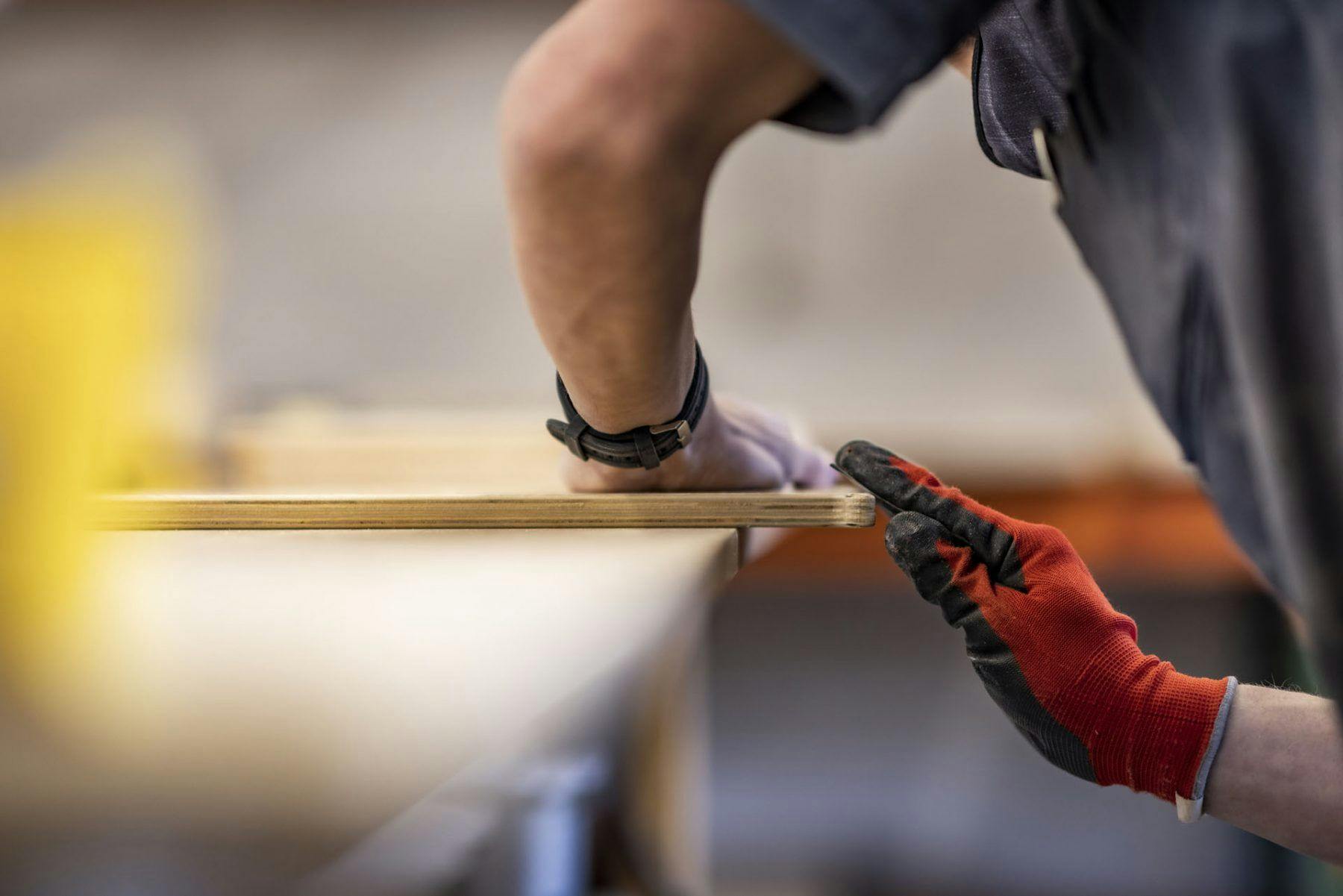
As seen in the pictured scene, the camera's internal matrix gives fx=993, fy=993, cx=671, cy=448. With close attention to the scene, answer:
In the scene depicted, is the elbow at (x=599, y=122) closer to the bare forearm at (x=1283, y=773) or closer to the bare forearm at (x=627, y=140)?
the bare forearm at (x=627, y=140)

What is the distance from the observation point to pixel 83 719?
8.2 inches

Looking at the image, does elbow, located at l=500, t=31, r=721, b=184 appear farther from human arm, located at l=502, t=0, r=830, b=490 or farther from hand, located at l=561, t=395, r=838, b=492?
hand, located at l=561, t=395, r=838, b=492

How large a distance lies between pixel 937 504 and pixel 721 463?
0.12 meters

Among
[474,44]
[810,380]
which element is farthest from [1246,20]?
[474,44]

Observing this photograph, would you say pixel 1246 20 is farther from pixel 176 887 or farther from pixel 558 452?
pixel 558 452

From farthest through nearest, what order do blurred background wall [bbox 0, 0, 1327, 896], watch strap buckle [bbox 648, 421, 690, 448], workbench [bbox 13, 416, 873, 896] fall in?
blurred background wall [bbox 0, 0, 1327, 896]
watch strap buckle [bbox 648, 421, 690, 448]
workbench [bbox 13, 416, 873, 896]

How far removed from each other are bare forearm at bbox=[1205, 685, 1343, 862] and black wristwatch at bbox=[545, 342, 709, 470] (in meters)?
0.33

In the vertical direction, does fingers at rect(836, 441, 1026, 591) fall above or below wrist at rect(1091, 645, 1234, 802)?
above

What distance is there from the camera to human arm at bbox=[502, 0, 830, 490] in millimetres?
328

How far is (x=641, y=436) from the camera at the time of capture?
50 cm

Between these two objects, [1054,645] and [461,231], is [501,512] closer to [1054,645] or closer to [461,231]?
[1054,645]

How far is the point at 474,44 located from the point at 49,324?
5.10 ft

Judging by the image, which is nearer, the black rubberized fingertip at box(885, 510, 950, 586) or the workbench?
the workbench

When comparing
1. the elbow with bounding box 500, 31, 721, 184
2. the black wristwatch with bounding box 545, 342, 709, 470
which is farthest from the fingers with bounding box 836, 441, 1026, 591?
the elbow with bounding box 500, 31, 721, 184
